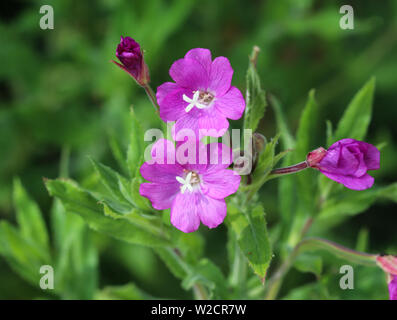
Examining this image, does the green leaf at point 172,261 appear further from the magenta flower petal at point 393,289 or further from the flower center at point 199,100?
the magenta flower petal at point 393,289

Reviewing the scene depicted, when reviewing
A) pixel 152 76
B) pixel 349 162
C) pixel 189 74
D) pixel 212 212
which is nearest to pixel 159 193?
pixel 212 212

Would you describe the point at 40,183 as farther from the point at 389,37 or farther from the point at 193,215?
the point at 389,37

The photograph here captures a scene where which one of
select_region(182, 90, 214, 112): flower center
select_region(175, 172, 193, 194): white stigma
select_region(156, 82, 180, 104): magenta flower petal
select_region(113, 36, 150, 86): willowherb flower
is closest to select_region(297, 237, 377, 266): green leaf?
select_region(175, 172, 193, 194): white stigma

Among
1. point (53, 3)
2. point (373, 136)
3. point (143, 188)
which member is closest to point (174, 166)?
point (143, 188)

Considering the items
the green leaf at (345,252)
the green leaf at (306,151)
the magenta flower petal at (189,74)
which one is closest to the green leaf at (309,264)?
the green leaf at (345,252)

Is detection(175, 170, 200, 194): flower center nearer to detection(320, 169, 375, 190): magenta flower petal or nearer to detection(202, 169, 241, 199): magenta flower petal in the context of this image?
detection(202, 169, 241, 199): magenta flower petal

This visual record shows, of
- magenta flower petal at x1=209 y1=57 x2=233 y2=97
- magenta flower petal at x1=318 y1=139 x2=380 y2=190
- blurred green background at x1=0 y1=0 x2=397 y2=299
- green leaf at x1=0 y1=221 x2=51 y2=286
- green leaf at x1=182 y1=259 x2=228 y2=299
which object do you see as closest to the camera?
magenta flower petal at x1=318 y1=139 x2=380 y2=190
